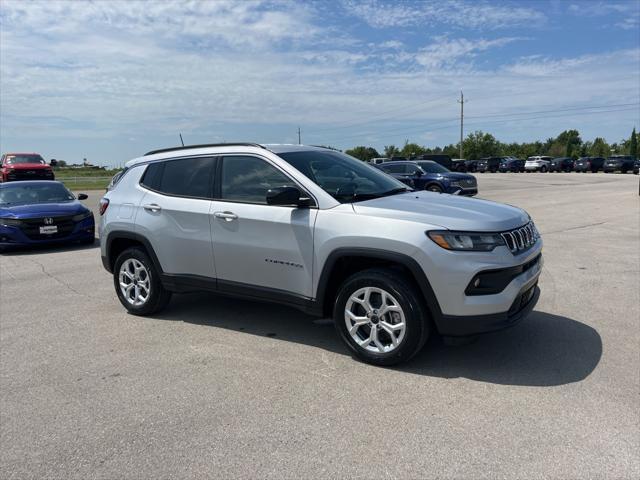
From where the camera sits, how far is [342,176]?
4.77 m

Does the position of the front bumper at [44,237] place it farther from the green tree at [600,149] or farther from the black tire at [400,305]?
the green tree at [600,149]

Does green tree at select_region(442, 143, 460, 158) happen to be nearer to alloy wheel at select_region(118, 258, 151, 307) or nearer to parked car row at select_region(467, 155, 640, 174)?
parked car row at select_region(467, 155, 640, 174)

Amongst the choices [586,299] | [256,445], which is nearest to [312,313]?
[256,445]

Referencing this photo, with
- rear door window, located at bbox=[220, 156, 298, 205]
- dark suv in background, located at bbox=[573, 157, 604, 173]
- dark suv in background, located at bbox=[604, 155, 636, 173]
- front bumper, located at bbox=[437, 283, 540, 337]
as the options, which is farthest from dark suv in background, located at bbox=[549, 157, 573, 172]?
front bumper, located at bbox=[437, 283, 540, 337]

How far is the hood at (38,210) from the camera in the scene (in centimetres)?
998

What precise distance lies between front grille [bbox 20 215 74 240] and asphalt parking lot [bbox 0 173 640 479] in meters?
4.47

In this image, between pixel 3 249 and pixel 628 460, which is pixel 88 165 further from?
pixel 628 460

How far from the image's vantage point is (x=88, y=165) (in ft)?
257

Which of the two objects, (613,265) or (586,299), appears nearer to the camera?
(586,299)

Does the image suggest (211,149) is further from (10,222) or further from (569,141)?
(569,141)

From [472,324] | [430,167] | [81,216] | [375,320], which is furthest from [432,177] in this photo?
[472,324]

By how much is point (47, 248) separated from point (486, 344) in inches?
373

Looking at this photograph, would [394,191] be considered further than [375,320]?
Yes

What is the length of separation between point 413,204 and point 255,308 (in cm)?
241
